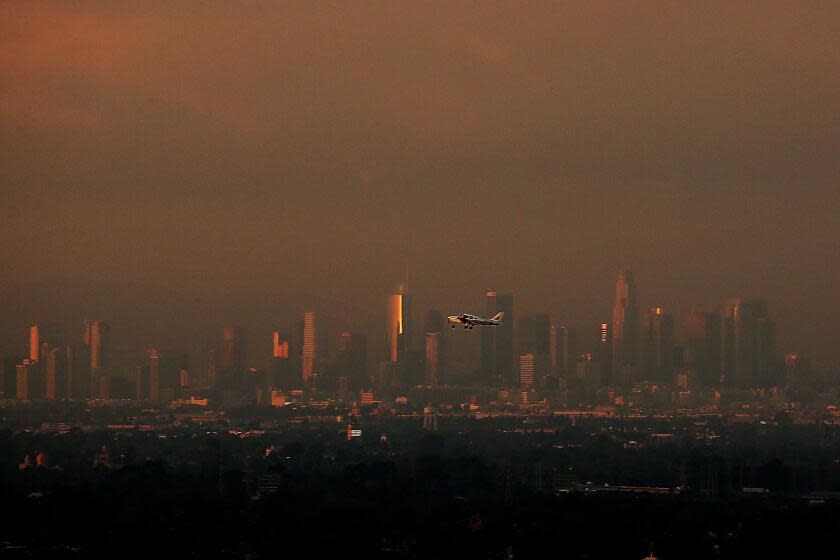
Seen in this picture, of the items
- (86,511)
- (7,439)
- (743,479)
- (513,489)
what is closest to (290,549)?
(86,511)

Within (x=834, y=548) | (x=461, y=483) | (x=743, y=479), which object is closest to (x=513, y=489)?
(x=461, y=483)

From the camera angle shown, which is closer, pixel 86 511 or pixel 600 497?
pixel 86 511

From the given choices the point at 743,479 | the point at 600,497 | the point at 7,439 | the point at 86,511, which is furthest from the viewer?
the point at 7,439

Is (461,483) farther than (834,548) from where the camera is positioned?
Yes

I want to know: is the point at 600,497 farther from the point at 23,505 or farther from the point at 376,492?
the point at 23,505

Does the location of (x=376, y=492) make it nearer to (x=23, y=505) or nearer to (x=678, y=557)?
(x=23, y=505)

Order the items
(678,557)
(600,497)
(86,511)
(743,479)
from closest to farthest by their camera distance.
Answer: (678,557) < (86,511) < (600,497) < (743,479)

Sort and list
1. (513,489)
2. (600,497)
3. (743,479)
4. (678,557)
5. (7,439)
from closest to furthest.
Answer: (678,557) → (600,497) → (513,489) → (743,479) → (7,439)

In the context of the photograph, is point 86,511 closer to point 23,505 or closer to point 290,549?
point 23,505

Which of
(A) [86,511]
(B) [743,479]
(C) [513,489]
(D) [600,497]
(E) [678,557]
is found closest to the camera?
(E) [678,557]
